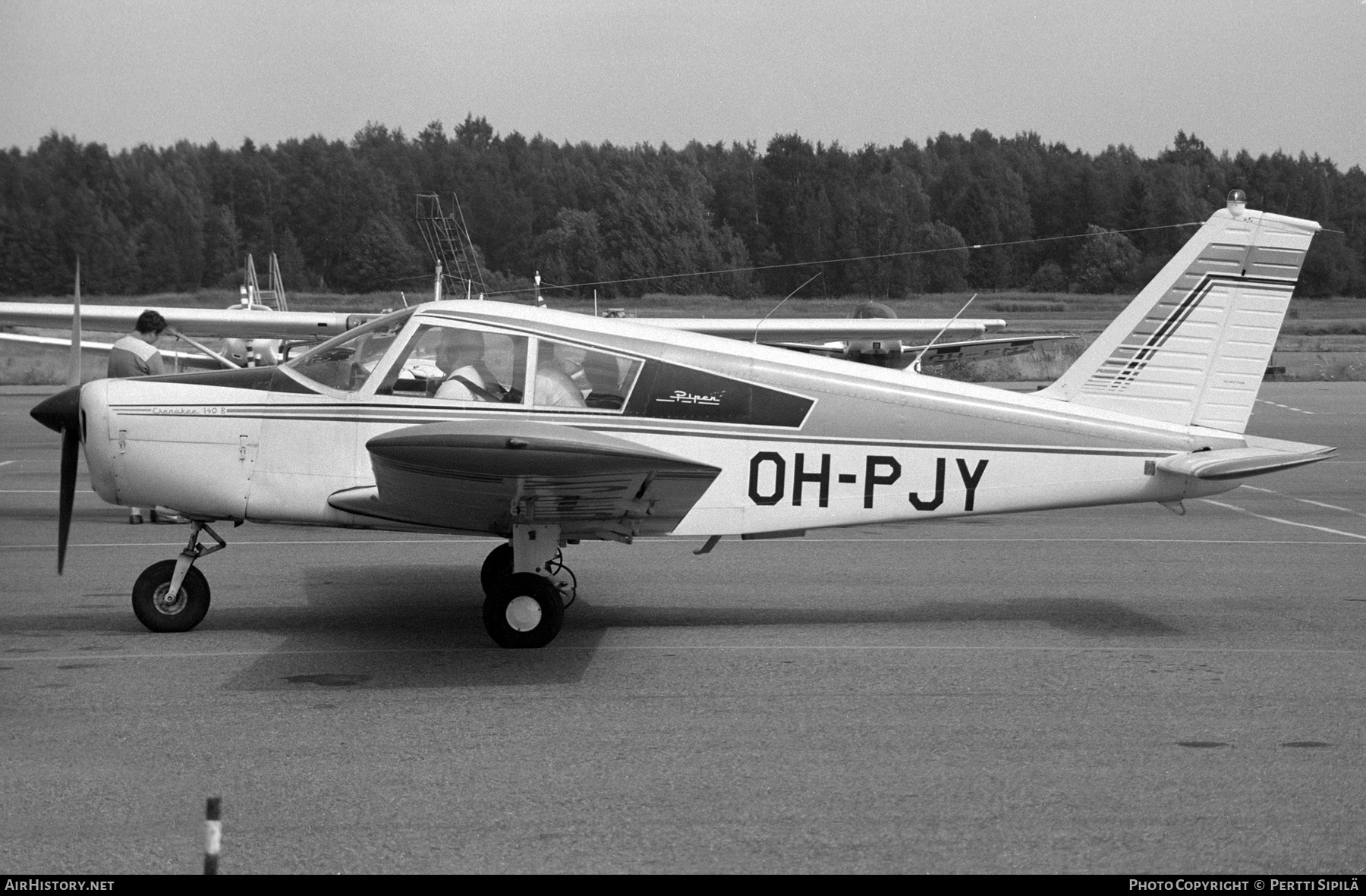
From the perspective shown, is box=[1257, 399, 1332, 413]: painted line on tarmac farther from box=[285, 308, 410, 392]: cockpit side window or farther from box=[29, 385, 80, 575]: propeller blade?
box=[29, 385, 80, 575]: propeller blade

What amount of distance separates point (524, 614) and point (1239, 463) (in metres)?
4.06

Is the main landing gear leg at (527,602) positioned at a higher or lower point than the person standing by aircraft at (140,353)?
lower

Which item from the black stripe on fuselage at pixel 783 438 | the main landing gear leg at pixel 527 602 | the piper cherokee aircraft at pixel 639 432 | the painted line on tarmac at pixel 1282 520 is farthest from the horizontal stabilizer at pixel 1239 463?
the main landing gear leg at pixel 527 602

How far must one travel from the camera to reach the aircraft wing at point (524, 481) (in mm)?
6309

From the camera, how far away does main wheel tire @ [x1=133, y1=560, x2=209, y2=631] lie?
750 centimetres

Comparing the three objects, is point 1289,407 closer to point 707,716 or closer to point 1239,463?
point 1239,463

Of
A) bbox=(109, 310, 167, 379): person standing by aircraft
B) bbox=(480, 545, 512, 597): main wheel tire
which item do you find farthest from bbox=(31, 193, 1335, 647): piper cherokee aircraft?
bbox=(109, 310, 167, 379): person standing by aircraft

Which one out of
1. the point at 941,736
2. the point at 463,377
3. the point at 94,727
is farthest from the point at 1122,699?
the point at 94,727

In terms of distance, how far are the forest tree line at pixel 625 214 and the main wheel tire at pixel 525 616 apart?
525 centimetres

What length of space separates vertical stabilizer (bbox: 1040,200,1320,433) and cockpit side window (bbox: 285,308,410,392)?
402 centimetres

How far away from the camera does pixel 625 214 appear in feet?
115

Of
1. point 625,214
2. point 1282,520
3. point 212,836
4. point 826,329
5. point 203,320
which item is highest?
point 625,214

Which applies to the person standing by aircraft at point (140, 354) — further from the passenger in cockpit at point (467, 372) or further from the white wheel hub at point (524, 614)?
the white wheel hub at point (524, 614)

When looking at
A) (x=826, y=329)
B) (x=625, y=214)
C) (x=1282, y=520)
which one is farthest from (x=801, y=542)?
(x=625, y=214)
